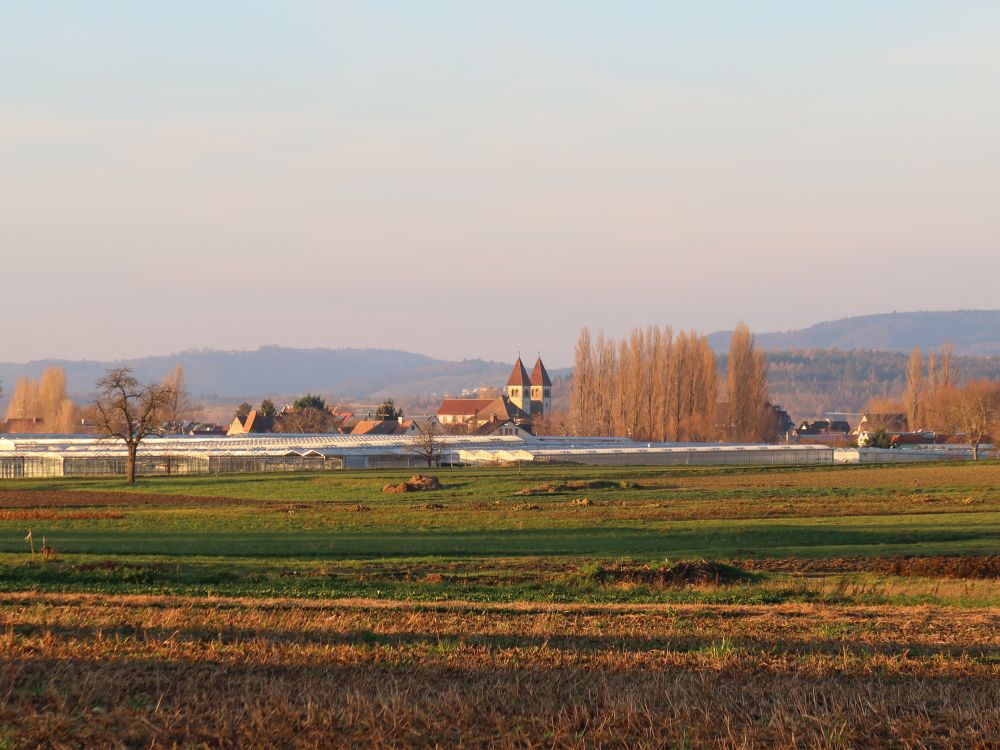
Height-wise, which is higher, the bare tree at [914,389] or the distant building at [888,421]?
the bare tree at [914,389]

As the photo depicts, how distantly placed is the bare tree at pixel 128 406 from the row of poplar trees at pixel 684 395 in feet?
213

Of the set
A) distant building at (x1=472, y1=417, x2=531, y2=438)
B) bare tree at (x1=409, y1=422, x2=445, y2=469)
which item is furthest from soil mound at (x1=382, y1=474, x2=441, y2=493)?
distant building at (x1=472, y1=417, x2=531, y2=438)

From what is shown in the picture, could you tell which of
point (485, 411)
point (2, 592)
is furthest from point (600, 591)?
point (485, 411)

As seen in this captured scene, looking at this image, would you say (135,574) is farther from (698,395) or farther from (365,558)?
(698,395)

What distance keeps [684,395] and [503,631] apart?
11454cm

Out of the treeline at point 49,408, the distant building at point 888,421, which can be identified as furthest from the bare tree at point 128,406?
the distant building at point 888,421

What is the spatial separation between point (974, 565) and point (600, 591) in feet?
35.2

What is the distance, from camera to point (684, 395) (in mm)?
129375

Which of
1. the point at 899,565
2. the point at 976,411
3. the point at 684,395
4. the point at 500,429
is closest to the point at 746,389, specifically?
the point at 684,395

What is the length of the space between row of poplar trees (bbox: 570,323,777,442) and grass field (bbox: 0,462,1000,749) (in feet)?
264

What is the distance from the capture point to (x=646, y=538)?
3800 cm

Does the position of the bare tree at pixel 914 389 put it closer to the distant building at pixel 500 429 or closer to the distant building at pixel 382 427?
the distant building at pixel 500 429

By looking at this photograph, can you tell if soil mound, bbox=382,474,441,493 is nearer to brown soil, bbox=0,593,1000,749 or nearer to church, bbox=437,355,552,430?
brown soil, bbox=0,593,1000,749

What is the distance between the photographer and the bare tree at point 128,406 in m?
75.0
